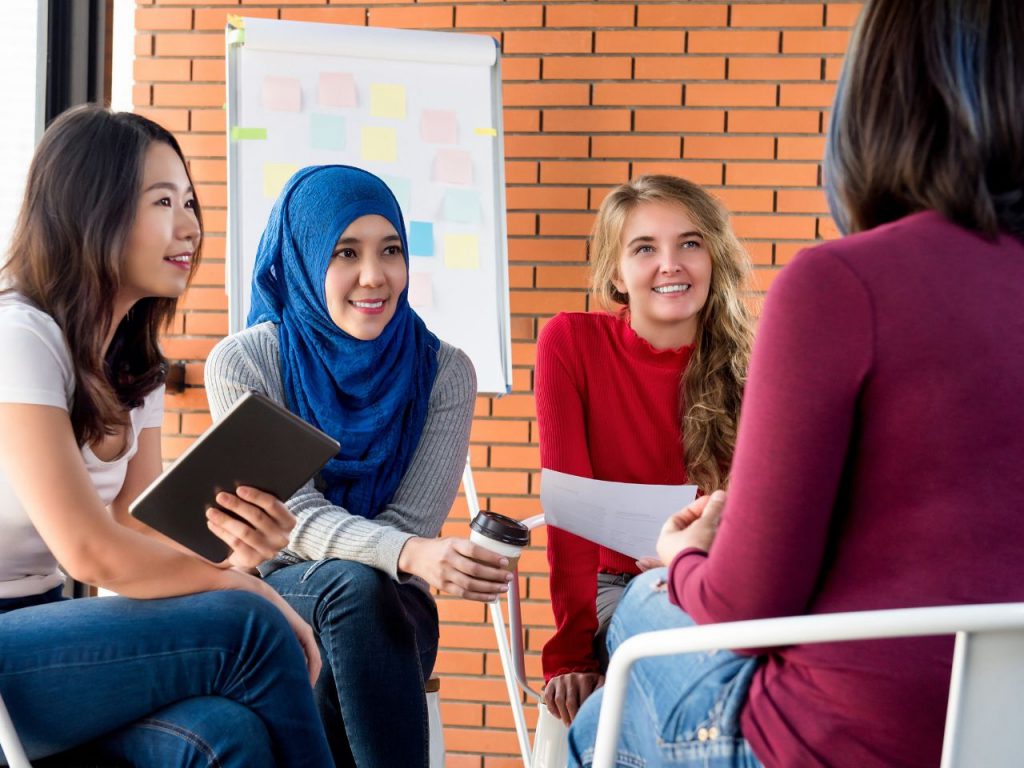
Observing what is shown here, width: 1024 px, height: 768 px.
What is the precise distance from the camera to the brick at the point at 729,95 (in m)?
3.07

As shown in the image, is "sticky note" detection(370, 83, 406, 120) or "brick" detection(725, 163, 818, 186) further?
"brick" detection(725, 163, 818, 186)

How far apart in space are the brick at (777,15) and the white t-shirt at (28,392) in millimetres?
2235

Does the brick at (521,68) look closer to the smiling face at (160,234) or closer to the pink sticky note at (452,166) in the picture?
the pink sticky note at (452,166)

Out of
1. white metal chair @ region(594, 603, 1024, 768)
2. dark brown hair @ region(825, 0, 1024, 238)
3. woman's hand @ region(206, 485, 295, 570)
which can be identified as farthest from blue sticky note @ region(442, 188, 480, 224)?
white metal chair @ region(594, 603, 1024, 768)

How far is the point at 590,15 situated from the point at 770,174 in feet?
2.31

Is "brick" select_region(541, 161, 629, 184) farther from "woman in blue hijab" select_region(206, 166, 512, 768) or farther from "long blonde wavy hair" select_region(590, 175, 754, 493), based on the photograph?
"woman in blue hijab" select_region(206, 166, 512, 768)

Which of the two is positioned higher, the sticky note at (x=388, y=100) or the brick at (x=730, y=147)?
the sticky note at (x=388, y=100)

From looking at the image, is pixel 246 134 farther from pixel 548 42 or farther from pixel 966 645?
pixel 966 645

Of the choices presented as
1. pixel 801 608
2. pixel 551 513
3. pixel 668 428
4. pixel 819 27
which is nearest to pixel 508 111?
pixel 819 27

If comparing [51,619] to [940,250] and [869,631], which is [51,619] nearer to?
[869,631]

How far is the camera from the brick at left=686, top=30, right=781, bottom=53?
306 centimetres

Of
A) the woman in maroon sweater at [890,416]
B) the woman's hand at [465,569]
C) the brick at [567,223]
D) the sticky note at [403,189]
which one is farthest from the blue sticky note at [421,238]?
the woman in maroon sweater at [890,416]

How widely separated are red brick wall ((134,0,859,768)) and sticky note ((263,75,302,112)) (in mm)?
410

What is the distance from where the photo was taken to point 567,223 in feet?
10.3
